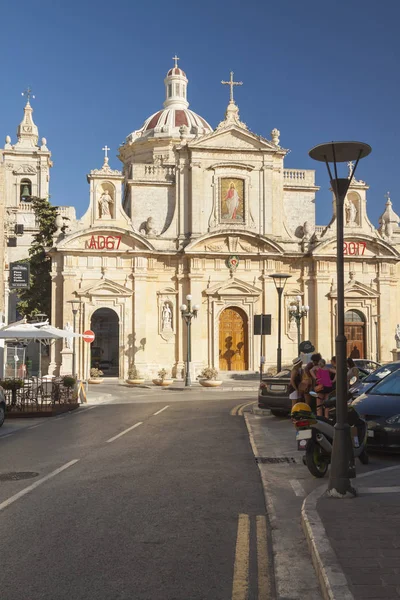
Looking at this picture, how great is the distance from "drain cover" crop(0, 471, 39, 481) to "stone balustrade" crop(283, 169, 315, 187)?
36709mm

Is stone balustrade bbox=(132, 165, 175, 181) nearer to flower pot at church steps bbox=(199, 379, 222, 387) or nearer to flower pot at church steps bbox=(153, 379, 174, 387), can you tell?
flower pot at church steps bbox=(153, 379, 174, 387)

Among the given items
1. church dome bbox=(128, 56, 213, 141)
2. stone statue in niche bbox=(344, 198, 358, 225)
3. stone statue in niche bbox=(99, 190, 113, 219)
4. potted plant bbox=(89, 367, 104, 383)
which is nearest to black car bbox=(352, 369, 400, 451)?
potted plant bbox=(89, 367, 104, 383)

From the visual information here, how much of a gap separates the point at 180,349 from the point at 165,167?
1308 cm

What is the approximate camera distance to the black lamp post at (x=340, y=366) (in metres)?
7.71

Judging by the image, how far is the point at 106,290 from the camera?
39156mm

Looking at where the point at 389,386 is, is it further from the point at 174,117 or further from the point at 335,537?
the point at 174,117

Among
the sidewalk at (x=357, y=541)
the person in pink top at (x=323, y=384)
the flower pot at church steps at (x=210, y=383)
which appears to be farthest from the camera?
the flower pot at church steps at (x=210, y=383)

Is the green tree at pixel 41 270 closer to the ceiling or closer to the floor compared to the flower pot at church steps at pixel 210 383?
closer to the ceiling

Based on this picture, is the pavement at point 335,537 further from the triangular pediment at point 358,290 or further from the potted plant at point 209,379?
the triangular pediment at point 358,290

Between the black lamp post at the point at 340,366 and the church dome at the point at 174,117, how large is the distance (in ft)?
132

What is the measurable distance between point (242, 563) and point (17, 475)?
5.23m

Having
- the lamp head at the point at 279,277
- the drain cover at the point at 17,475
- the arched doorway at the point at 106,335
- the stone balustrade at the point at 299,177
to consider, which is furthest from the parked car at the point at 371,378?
the arched doorway at the point at 106,335

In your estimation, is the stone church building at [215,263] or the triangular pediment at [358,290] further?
the triangular pediment at [358,290]

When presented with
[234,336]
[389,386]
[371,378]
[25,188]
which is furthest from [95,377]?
[25,188]
